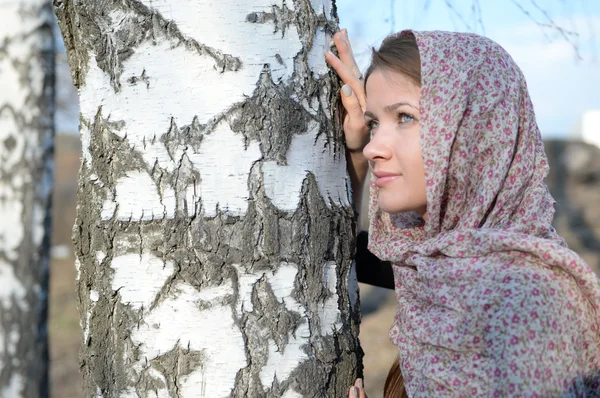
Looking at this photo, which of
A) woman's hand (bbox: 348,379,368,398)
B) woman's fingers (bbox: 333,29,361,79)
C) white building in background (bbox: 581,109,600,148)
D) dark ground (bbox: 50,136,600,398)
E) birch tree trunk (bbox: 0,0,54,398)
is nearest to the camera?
woman's hand (bbox: 348,379,368,398)

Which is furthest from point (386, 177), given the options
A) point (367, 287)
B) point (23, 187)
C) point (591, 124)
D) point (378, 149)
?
point (591, 124)

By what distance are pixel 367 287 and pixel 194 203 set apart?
27.5 ft

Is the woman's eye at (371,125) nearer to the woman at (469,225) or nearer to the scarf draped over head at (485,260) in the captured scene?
the woman at (469,225)

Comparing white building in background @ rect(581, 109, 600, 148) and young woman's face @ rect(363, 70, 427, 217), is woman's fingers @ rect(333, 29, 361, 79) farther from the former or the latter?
white building in background @ rect(581, 109, 600, 148)

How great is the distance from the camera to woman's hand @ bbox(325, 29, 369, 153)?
169 cm

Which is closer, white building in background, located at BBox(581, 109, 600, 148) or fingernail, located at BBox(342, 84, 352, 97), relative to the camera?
fingernail, located at BBox(342, 84, 352, 97)

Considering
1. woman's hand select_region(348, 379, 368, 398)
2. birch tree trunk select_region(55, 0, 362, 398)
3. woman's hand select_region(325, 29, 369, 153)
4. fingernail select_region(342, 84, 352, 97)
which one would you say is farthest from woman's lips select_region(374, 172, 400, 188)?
woman's hand select_region(348, 379, 368, 398)

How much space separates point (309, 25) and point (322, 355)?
80cm

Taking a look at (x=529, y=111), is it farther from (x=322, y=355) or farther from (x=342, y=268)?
(x=322, y=355)

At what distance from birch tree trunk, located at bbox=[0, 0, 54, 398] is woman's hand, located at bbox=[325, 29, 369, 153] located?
1947 millimetres

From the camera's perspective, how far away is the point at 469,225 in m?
1.72

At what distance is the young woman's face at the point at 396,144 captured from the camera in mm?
1758

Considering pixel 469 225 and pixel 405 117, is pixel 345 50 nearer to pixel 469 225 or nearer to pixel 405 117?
pixel 405 117

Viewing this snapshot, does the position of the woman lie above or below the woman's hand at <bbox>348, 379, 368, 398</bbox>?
above
